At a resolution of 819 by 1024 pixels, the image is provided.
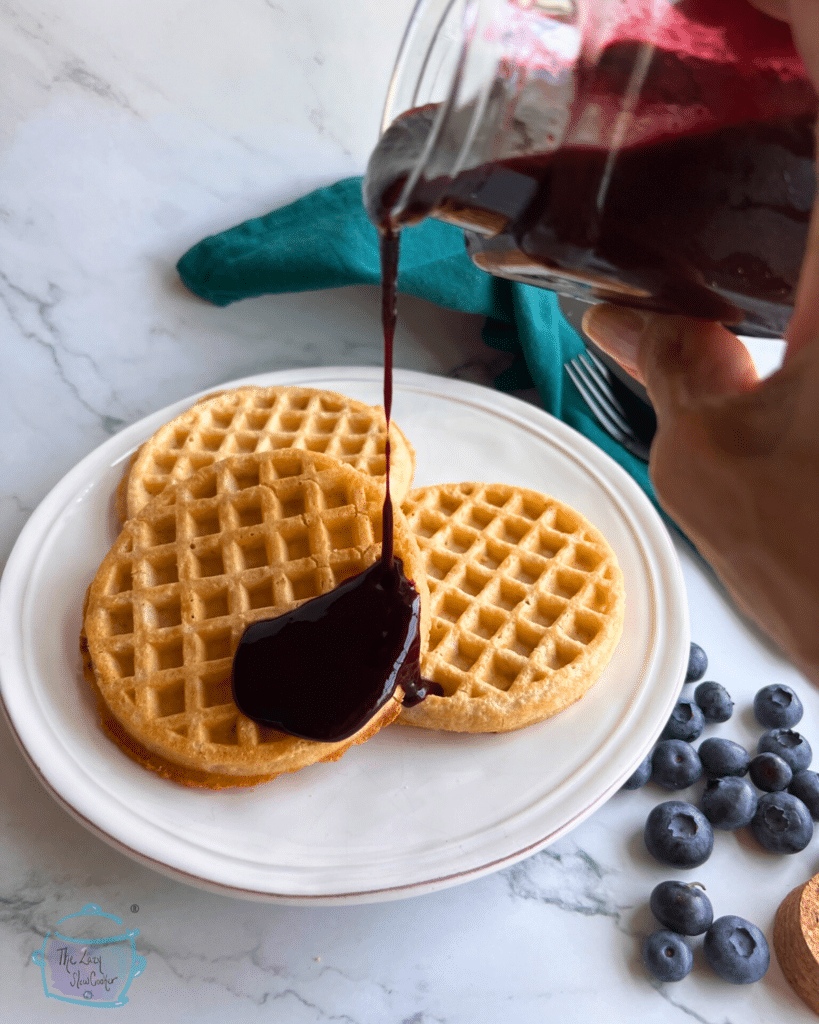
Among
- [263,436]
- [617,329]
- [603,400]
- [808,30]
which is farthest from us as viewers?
[603,400]

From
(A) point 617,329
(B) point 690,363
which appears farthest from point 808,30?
(A) point 617,329

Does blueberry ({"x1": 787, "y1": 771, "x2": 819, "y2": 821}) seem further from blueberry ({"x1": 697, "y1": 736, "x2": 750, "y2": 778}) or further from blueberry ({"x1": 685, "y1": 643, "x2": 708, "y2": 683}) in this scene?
blueberry ({"x1": 685, "y1": 643, "x2": 708, "y2": 683})

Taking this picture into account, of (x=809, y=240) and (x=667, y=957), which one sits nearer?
(x=809, y=240)

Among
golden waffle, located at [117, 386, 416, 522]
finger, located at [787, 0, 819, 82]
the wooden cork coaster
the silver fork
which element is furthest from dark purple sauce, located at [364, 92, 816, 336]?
the silver fork

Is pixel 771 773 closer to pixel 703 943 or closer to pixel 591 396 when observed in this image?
pixel 703 943

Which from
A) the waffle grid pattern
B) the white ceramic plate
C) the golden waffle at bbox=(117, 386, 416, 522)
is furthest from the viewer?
the golden waffle at bbox=(117, 386, 416, 522)

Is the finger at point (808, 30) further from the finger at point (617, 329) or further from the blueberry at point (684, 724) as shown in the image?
the blueberry at point (684, 724)
